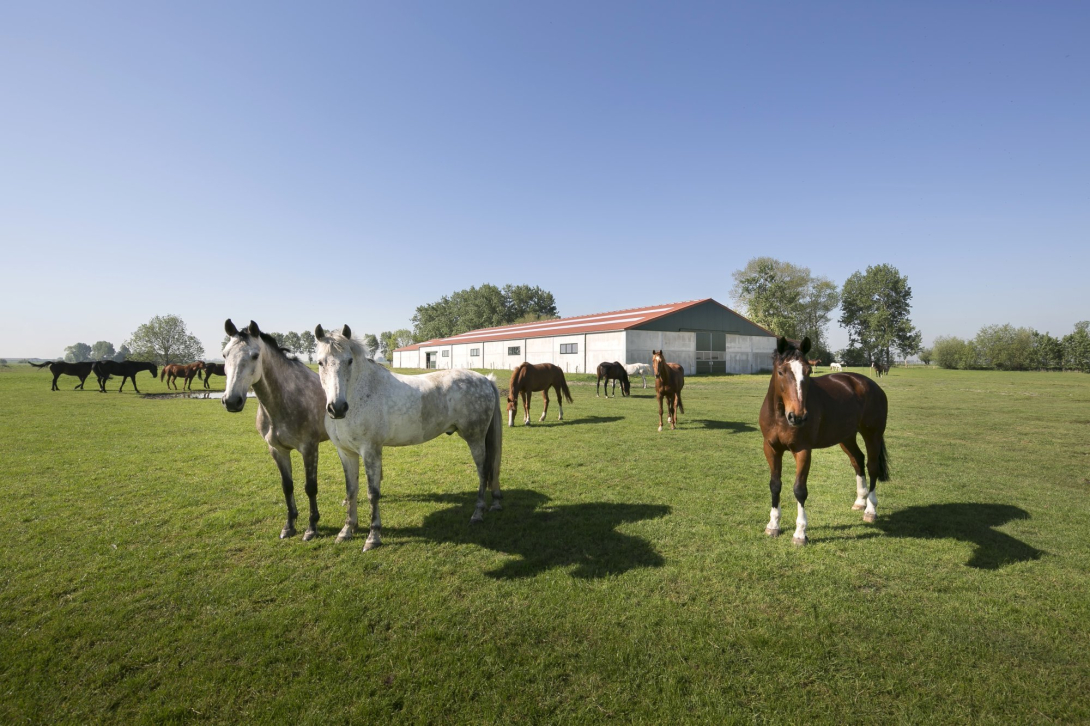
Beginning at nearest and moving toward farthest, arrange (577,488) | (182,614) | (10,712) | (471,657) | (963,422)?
(10,712)
(471,657)
(182,614)
(577,488)
(963,422)

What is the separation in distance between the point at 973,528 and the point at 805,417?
2.90m

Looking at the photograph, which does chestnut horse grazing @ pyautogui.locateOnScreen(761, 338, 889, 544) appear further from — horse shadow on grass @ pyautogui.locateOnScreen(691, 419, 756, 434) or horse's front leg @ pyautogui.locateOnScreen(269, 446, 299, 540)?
horse shadow on grass @ pyautogui.locateOnScreen(691, 419, 756, 434)

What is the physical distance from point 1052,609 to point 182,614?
7231mm

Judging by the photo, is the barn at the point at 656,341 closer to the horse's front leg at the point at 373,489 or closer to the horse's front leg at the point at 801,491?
the horse's front leg at the point at 801,491

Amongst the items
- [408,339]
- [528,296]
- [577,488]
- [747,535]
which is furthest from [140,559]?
[408,339]

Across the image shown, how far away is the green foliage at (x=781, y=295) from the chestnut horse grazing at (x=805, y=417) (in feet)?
187

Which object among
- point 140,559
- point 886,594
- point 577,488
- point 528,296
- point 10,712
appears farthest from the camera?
point 528,296

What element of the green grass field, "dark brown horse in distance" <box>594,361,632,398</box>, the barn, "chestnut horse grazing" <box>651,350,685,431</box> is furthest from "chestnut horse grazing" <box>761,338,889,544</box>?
the barn

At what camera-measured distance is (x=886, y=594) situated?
376 centimetres

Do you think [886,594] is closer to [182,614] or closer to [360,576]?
[360,576]

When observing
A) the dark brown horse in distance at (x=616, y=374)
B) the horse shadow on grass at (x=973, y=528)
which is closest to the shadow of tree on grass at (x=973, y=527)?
the horse shadow on grass at (x=973, y=528)

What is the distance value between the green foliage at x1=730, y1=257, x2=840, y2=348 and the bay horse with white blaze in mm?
61174

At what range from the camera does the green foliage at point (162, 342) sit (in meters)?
74.4

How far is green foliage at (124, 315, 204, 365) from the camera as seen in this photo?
74375 millimetres
